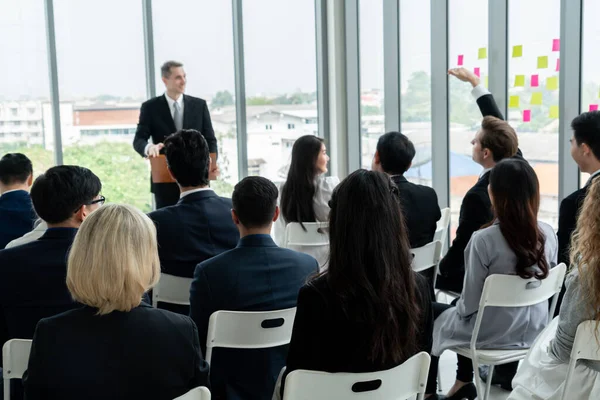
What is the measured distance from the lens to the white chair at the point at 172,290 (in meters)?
3.00

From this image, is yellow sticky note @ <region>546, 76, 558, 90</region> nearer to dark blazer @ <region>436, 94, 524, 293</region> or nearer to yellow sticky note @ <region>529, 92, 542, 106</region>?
yellow sticky note @ <region>529, 92, 542, 106</region>

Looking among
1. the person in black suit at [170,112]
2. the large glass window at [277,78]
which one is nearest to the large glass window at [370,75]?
the large glass window at [277,78]

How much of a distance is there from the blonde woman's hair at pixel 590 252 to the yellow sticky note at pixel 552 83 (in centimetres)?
289

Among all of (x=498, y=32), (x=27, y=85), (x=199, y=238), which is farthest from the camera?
(x=27, y=85)

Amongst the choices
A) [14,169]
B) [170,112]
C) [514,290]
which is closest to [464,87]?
[170,112]

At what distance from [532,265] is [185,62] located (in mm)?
4736

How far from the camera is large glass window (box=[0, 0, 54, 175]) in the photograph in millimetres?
6320

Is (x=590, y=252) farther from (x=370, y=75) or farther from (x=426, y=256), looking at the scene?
(x=370, y=75)

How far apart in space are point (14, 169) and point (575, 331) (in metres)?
3.14

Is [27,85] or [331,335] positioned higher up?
[27,85]

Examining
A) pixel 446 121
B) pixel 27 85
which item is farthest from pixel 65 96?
pixel 446 121

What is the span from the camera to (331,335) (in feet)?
6.44

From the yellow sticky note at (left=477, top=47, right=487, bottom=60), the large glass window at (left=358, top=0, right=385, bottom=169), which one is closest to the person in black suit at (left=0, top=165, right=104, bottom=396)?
the yellow sticky note at (left=477, top=47, right=487, bottom=60)

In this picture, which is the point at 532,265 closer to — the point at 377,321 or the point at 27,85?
the point at 377,321
